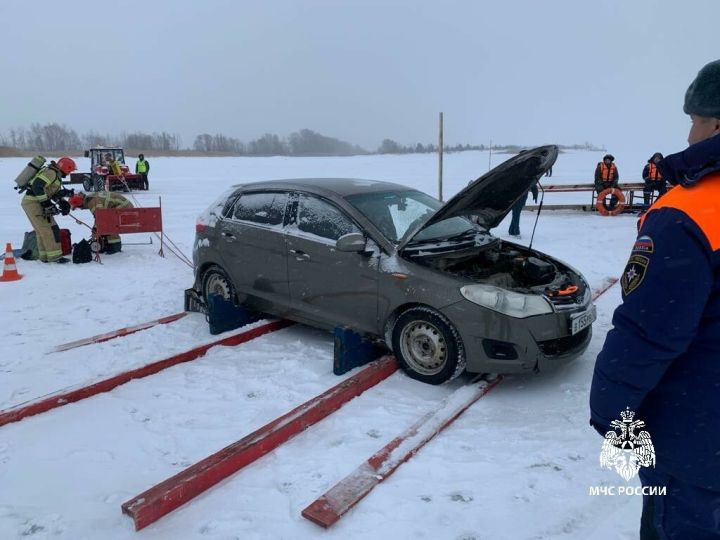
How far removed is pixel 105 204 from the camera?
32.6 ft

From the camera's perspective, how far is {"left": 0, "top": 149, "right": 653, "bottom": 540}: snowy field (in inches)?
111

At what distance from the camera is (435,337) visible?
437 cm

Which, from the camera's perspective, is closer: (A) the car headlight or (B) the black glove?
(A) the car headlight

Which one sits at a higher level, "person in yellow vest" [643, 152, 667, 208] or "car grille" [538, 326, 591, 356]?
"person in yellow vest" [643, 152, 667, 208]

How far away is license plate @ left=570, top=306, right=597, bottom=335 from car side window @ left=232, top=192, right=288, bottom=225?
9.55ft

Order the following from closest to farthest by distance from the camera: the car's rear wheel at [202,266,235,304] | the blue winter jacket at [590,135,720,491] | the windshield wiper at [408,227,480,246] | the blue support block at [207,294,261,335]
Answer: the blue winter jacket at [590,135,720,491] < the windshield wiper at [408,227,480,246] < the blue support block at [207,294,261,335] < the car's rear wheel at [202,266,235,304]

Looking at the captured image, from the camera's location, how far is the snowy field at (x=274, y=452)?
2.83 meters

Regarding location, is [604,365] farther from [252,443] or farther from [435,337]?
[435,337]

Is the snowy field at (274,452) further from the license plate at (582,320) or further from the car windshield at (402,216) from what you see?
the car windshield at (402,216)

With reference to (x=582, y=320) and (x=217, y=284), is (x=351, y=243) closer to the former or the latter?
(x=582, y=320)

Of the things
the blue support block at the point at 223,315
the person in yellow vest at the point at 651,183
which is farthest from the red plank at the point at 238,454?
the person in yellow vest at the point at 651,183

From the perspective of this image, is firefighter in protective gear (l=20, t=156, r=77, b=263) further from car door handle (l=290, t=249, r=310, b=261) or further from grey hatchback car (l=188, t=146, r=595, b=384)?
car door handle (l=290, t=249, r=310, b=261)

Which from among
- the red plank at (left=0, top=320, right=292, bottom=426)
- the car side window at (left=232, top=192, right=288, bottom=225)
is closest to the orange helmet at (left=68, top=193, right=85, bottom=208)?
the car side window at (left=232, top=192, right=288, bottom=225)

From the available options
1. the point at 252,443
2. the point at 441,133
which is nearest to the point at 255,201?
the point at 252,443
